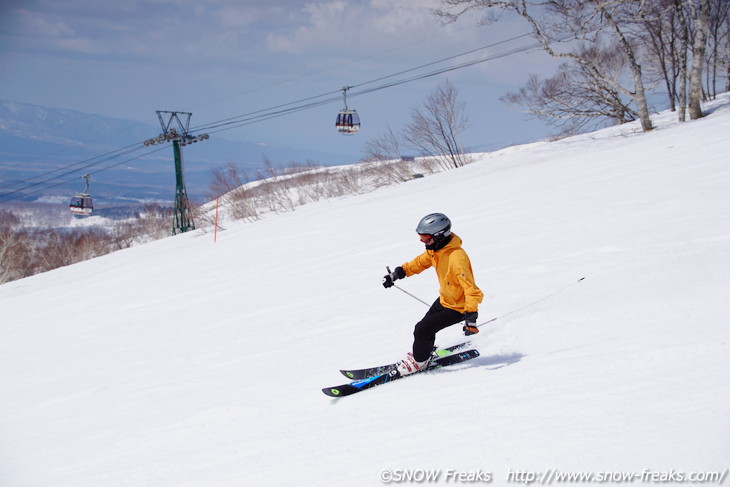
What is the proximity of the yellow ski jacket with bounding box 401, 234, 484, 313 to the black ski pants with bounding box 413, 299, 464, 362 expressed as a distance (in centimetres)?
7

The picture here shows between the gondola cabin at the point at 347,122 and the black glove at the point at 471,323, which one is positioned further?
the gondola cabin at the point at 347,122

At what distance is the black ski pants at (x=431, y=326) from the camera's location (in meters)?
5.29

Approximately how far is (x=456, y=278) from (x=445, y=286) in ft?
0.67

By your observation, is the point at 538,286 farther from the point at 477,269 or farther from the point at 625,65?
the point at 625,65

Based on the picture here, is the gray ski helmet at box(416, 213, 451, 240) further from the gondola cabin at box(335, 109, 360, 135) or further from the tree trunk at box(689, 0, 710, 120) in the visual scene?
the gondola cabin at box(335, 109, 360, 135)

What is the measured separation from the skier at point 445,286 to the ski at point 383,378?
21cm

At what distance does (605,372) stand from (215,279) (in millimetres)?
11083

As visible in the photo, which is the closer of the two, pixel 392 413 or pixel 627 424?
pixel 627 424

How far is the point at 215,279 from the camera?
13805 mm

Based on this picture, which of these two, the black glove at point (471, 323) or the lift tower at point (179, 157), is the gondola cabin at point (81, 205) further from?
the black glove at point (471, 323)

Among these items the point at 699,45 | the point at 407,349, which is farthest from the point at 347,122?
the point at 407,349

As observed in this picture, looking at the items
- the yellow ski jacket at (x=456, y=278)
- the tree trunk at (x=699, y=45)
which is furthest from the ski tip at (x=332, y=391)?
the tree trunk at (x=699, y=45)

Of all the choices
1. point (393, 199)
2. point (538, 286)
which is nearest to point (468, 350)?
point (538, 286)

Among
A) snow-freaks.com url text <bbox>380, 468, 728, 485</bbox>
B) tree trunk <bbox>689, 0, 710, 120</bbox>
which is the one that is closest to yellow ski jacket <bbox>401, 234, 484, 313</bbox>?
snow-freaks.com url text <bbox>380, 468, 728, 485</bbox>
